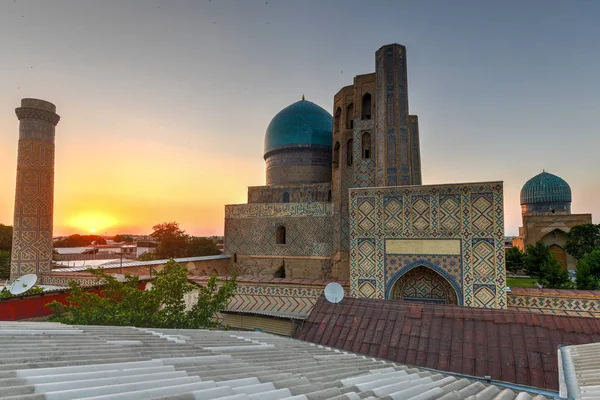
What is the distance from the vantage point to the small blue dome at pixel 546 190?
27312 mm

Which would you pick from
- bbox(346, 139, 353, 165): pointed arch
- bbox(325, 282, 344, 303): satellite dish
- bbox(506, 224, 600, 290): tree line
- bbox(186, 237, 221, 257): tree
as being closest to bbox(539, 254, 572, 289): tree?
bbox(506, 224, 600, 290): tree line

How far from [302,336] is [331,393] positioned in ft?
14.0

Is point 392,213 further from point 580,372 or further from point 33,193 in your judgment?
point 33,193

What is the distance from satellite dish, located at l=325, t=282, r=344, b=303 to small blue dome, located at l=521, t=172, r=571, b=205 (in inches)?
1124

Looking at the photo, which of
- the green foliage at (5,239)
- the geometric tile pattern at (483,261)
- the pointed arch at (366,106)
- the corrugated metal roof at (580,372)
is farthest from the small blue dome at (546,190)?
the green foliage at (5,239)

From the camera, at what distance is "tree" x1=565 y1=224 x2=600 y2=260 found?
21484 millimetres

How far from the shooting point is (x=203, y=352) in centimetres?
306

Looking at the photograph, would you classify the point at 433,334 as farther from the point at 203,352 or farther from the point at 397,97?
the point at 397,97

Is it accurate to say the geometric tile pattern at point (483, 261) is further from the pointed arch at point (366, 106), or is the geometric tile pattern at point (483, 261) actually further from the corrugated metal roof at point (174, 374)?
the pointed arch at point (366, 106)

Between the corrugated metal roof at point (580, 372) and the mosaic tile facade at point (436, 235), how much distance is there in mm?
4291

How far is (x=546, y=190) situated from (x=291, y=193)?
23.2 meters

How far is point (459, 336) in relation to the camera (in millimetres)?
5172

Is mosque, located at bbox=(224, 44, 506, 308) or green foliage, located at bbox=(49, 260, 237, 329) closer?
green foliage, located at bbox=(49, 260, 237, 329)

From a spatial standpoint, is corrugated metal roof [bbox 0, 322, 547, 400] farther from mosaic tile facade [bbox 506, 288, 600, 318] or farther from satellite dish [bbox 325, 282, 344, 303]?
mosaic tile facade [bbox 506, 288, 600, 318]
